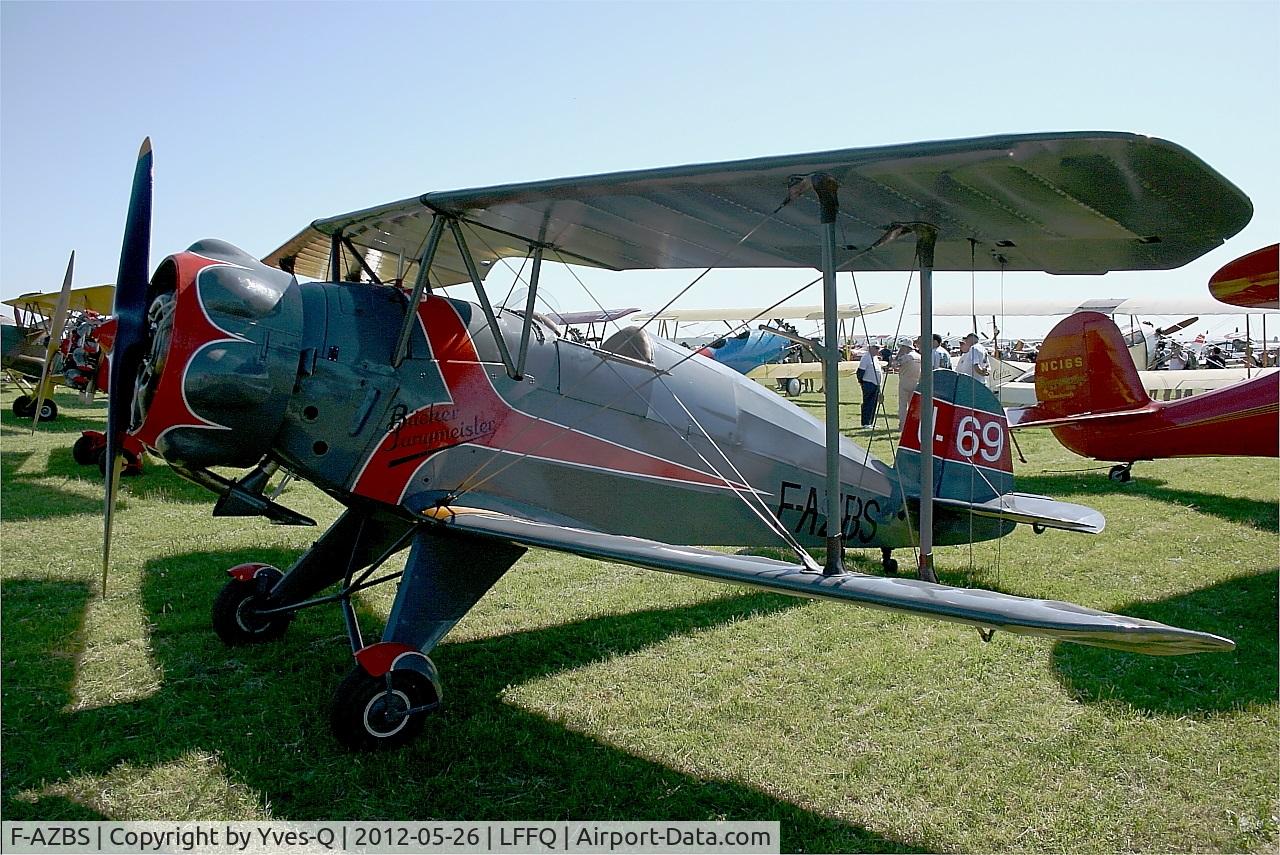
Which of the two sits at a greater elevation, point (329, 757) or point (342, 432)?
point (342, 432)

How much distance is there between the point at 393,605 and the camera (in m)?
4.16

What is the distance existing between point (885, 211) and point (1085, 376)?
288 inches

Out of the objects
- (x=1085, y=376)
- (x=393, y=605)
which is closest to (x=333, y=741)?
(x=393, y=605)

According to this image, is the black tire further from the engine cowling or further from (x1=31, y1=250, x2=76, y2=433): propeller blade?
the engine cowling

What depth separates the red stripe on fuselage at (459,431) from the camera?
13.1 feet

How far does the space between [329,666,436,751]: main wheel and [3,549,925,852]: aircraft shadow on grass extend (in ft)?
0.22

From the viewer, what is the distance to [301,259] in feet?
20.6

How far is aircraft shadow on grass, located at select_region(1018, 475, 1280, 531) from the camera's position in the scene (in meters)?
8.01

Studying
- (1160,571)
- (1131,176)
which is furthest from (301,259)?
(1160,571)

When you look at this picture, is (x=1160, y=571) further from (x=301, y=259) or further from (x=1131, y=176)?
(x=301, y=259)

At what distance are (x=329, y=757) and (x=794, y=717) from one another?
1.98 metres

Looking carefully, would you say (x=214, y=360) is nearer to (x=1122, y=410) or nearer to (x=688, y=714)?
(x=688, y=714)

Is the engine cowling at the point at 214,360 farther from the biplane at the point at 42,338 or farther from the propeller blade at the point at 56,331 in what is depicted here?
the biplane at the point at 42,338

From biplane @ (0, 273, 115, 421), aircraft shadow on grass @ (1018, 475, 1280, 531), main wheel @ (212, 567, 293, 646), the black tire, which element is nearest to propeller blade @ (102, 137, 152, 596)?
main wheel @ (212, 567, 293, 646)
